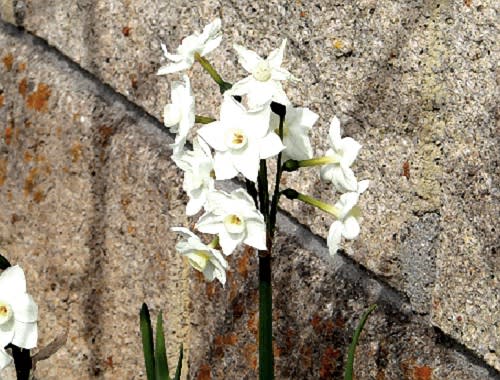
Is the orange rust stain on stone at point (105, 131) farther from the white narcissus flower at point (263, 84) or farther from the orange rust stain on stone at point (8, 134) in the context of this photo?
the white narcissus flower at point (263, 84)

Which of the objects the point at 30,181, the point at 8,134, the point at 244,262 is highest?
the point at 8,134

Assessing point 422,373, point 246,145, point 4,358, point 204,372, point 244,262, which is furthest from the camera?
point 204,372

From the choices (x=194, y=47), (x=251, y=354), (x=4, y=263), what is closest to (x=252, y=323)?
(x=251, y=354)

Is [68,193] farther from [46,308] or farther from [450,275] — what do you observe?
[450,275]

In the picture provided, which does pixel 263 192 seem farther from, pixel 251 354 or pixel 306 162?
pixel 251 354

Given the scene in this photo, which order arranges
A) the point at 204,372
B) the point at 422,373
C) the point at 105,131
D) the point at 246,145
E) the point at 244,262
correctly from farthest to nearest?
the point at 105,131
the point at 204,372
the point at 244,262
the point at 422,373
the point at 246,145

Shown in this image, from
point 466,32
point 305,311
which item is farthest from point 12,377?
point 466,32

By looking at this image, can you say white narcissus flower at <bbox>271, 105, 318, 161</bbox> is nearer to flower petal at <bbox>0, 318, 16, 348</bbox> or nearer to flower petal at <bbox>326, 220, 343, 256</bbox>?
flower petal at <bbox>326, 220, 343, 256</bbox>
